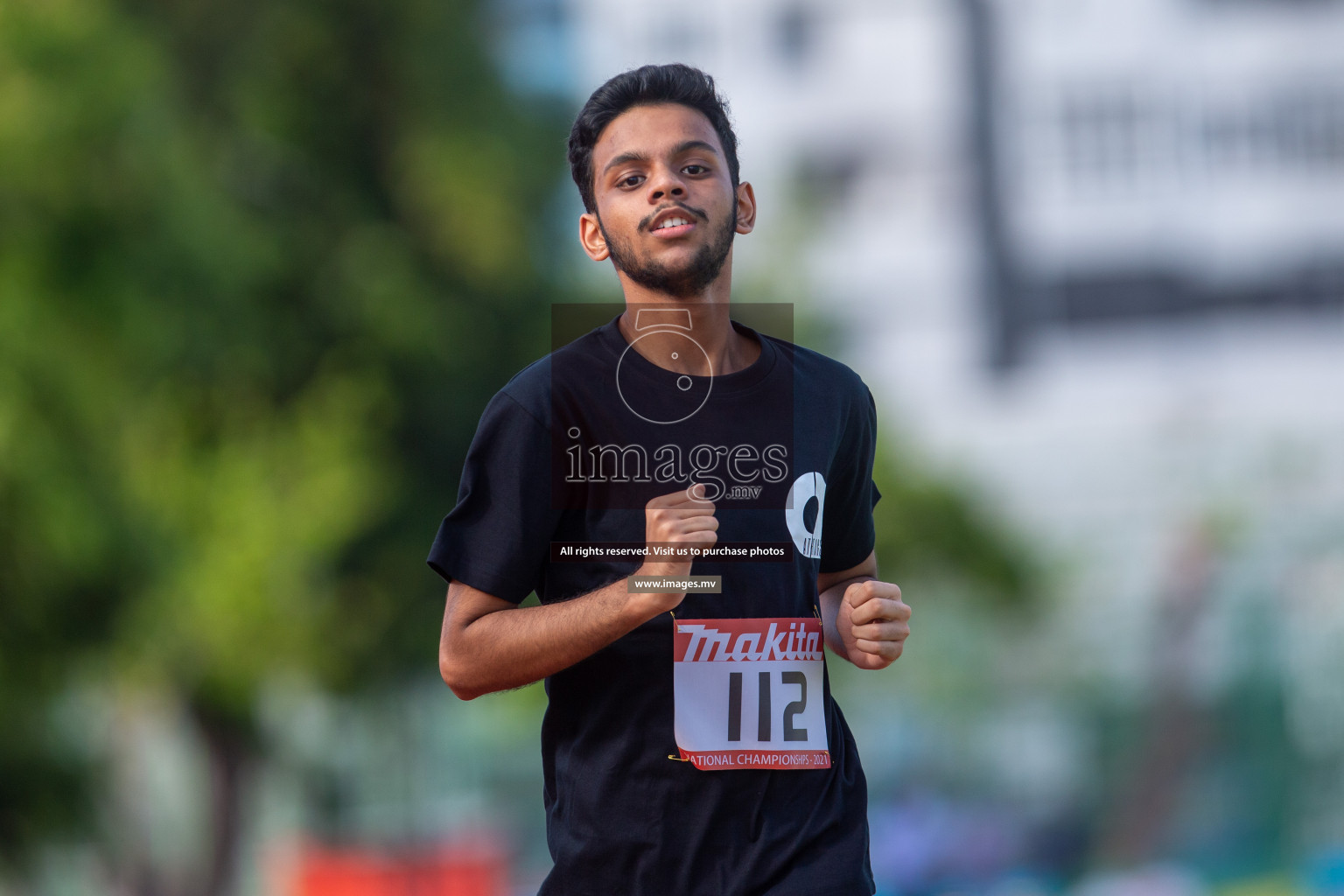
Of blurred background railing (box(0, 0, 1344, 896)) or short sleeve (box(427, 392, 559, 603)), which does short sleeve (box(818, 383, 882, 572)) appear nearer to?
short sleeve (box(427, 392, 559, 603))

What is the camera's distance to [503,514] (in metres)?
2.13

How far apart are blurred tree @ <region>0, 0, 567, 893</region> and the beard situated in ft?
17.3

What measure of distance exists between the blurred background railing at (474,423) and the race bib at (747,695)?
38.7 inches

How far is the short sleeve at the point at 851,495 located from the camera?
2.33 meters

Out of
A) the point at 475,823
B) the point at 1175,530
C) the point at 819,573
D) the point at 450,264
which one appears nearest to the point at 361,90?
the point at 450,264

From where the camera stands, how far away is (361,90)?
12.1 m

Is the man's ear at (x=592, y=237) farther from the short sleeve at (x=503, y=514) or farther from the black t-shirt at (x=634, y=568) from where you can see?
the short sleeve at (x=503, y=514)

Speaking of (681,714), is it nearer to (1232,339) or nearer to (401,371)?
(401,371)

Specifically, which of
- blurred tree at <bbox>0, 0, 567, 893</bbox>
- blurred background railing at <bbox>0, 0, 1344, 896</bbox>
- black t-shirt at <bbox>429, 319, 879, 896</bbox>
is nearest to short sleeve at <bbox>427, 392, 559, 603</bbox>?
black t-shirt at <bbox>429, 319, 879, 896</bbox>

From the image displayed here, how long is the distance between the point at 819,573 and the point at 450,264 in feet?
32.5

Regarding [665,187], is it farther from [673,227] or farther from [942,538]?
[942,538]

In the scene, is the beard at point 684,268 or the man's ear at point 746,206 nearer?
the beard at point 684,268

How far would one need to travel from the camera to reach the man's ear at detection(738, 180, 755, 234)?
2324 mm

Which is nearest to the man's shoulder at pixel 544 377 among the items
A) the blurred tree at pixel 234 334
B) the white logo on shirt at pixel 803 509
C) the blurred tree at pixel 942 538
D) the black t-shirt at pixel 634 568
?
the black t-shirt at pixel 634 568
